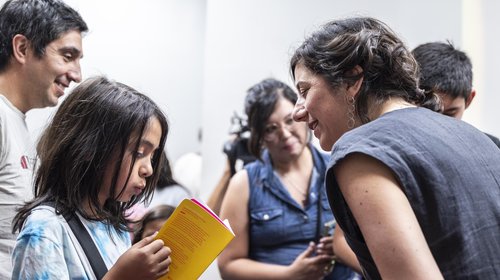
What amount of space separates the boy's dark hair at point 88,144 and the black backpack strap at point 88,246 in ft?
0.10

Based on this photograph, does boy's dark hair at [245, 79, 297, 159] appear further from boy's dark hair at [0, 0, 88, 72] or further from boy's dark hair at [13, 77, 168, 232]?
boy's dark hair at [13, 77, 168, 232]

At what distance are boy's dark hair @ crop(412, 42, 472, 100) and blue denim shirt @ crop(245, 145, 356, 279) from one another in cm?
53

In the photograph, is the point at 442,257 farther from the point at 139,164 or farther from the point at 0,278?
the point at 0,278

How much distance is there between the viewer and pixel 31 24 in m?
1.77

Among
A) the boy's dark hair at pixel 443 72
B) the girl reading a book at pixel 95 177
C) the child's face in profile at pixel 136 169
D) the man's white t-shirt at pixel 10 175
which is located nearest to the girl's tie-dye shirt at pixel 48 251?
the girl reading a book at pixel 95 177

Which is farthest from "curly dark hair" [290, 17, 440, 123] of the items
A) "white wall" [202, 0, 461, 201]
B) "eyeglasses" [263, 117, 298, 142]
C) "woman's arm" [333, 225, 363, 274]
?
"white wall" [202, 0, 461, 201]

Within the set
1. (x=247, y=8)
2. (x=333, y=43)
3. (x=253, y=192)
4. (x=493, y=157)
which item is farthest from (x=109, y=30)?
(x=493, y=157)

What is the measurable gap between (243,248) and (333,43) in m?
1.10

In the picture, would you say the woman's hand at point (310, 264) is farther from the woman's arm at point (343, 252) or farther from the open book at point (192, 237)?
the open book at point (192, 237)

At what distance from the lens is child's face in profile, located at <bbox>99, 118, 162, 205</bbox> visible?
1299 millimetres

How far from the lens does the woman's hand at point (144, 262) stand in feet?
3.75

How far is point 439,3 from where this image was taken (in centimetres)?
284

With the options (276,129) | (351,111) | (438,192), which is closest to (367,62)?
(351,111)

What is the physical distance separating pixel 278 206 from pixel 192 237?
0.89 m
